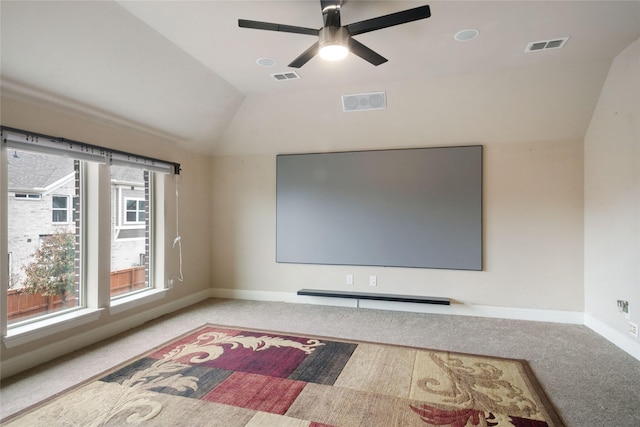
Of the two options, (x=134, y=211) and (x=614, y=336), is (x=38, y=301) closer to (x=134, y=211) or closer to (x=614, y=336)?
(x=134, y=211)

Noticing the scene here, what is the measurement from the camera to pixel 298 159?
4.91m

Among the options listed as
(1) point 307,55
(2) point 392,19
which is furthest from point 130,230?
(2) point 392,19

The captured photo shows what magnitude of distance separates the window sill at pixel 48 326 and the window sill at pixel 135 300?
8.0 inches

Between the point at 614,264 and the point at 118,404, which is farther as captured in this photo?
the point at 614,264

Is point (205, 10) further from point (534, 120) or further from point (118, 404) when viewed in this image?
point (534, 120)

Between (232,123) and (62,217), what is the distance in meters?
2.38

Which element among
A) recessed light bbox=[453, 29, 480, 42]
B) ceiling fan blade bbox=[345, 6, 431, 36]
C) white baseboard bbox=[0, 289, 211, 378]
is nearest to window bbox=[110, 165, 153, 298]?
white baseboard bbox=[0, 289, 211, 378]

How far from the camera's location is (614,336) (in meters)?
3.35

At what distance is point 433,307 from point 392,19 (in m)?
3.51

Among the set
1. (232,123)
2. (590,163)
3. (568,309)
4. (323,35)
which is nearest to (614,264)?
(568,309)

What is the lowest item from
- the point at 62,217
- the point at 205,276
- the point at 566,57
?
the point at 205,276

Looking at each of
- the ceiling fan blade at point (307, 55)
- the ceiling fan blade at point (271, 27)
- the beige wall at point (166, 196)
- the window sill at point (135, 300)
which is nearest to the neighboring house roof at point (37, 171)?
the beige wall at point (166, 196)

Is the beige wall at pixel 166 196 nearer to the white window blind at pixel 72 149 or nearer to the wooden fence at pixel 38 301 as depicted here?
the white window blind at pixel 72 149

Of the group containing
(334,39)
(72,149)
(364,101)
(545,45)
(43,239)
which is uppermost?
(545,45)
